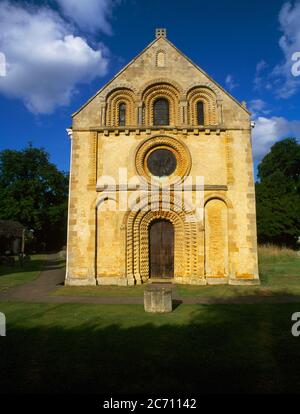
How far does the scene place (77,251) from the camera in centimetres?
1608

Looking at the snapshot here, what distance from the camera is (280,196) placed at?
136 feet

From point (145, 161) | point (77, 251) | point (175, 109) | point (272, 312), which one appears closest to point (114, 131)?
point (145, 161)

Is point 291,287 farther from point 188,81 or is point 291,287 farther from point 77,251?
point 188,81

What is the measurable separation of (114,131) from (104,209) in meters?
Answer: 4.02

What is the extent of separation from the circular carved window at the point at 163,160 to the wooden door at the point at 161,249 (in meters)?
2.30

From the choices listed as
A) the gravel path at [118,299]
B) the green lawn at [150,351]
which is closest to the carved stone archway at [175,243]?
the gravel path at [118,299]

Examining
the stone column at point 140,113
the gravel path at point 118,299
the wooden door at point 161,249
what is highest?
the stone column at point 140,113

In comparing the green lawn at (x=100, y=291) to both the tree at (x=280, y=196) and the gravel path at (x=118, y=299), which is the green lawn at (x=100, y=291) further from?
the tree at (x=280, y=196)

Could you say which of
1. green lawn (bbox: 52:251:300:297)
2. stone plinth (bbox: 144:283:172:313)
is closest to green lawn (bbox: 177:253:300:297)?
green lawn (bbox: 52:251:300:297)

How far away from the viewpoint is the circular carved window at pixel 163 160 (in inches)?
661

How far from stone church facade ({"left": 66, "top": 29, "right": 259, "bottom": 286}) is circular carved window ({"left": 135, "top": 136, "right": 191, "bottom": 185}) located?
2.0 inches

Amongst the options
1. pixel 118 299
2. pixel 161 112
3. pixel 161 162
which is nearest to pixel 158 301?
pixel 118 299

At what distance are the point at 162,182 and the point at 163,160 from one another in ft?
4.05

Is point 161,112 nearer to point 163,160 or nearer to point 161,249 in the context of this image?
point 163,160
